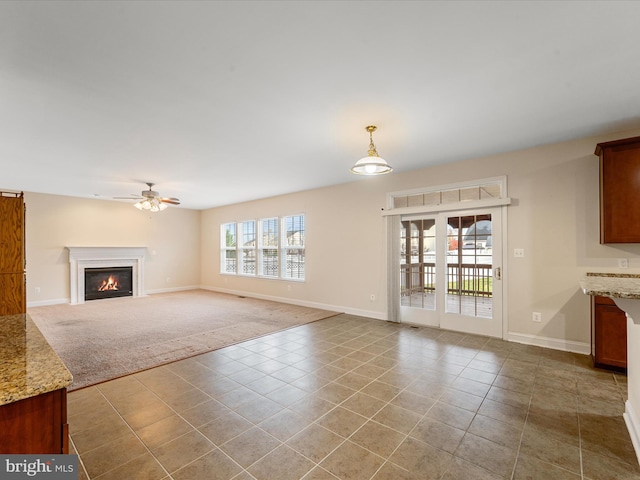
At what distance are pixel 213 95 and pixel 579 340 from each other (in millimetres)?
5011

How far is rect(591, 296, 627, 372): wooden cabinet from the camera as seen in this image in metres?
3.14

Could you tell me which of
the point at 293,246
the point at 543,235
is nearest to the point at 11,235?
the point at 293,246

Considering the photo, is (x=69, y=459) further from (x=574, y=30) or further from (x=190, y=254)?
(x=190, y=254)

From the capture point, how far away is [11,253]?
2.30m

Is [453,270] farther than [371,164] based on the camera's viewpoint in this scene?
Yes

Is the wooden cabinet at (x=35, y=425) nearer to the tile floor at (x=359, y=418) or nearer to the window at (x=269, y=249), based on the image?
the tile floor at (x=359, y=418)

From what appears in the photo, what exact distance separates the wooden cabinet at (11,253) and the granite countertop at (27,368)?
859 millimetres

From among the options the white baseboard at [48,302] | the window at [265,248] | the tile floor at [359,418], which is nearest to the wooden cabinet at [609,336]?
the tile floor at [359,418]

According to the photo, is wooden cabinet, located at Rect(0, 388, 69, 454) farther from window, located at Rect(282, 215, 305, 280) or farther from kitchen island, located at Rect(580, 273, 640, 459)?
window, located at Rect(282, 215, 305, 280)

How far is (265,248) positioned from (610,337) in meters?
6.74

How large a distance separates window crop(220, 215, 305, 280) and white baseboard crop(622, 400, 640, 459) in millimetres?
5485

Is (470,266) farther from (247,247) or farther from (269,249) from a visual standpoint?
(247,247)

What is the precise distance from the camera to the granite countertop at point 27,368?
3.32ft

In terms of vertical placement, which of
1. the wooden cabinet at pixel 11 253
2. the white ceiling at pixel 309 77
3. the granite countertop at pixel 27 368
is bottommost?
the granite countertop at pixel 27 368
